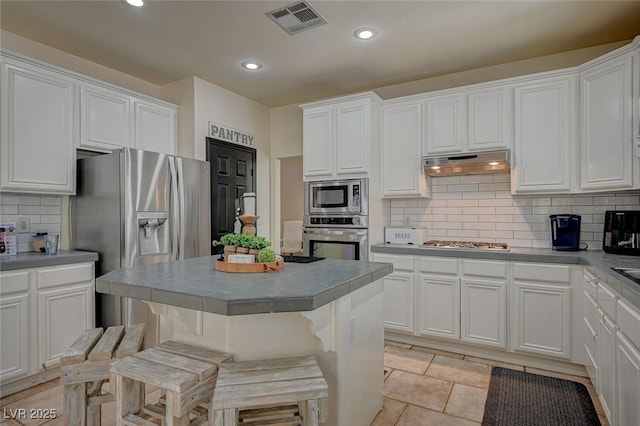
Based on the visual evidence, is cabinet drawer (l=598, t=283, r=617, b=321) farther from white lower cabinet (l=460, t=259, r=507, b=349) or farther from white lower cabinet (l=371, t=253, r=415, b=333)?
white lower cabinet (l=371, t=253, r=415, b=333)

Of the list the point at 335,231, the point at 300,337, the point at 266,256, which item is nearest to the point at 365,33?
the point at 335,231

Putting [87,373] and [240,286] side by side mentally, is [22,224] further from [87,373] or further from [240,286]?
[240,286]

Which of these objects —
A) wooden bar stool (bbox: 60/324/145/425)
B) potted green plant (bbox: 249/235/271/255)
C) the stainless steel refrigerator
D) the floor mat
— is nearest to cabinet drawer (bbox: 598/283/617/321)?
the floor mat

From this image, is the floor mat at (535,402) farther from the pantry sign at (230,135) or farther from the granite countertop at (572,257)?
the pantry sign at (230,135)

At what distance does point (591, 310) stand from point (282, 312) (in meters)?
2.21

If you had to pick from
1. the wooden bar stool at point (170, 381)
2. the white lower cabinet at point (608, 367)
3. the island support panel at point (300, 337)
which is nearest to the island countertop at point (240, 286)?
the island support panel at point (300, 337)

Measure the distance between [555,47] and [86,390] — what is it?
425 cm

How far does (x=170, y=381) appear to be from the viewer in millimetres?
1371

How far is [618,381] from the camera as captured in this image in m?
1.79

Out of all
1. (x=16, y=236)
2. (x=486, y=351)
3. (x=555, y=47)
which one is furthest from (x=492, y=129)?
(x=16, y=236)

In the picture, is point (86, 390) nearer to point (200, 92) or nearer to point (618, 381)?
point (618, 381)

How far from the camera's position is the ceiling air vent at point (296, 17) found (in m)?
2.67

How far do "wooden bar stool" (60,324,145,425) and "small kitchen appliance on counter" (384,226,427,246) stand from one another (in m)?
2.63

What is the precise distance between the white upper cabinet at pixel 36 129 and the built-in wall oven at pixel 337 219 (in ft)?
7.29
